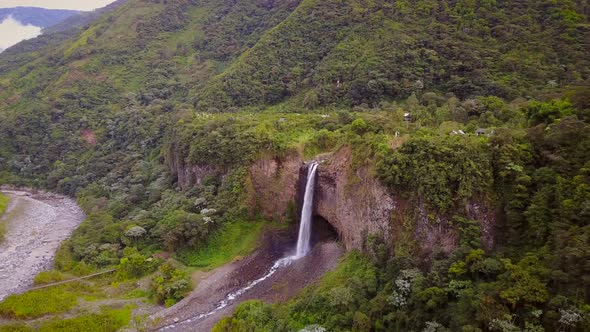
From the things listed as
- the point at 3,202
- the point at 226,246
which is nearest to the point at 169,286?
the point at 226,246

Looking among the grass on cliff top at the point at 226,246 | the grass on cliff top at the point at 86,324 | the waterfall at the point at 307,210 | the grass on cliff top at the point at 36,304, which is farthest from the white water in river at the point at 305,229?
the grass on cliff top at the point at 36,304

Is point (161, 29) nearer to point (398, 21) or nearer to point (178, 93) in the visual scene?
point (178, 93)

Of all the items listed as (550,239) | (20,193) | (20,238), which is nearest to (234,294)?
(550,239)

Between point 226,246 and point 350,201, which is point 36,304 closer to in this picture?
point 226,246

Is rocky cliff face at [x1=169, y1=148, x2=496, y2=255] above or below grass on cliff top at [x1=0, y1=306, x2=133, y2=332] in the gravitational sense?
above

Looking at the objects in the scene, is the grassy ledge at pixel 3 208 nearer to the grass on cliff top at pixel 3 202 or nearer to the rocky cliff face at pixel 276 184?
the grass on cliff top at pixel 3 202

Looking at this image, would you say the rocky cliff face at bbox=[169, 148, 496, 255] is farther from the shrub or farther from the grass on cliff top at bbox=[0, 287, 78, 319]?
the grass on cliff top at bbox=[0, 287, 78, 319]

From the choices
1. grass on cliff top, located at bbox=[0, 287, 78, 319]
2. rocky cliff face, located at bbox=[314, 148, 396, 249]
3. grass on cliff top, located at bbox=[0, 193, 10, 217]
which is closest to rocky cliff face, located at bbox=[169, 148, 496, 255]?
rocky cliff face, located at bbox=[314, 148, 396, 249]
